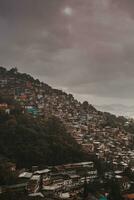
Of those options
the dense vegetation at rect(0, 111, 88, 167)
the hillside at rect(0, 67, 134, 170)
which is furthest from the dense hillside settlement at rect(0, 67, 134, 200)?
the hillside at rect(0, 67, 134, 170)

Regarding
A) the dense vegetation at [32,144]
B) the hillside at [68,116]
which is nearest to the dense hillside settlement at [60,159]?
the dense vegetation at [32,144]

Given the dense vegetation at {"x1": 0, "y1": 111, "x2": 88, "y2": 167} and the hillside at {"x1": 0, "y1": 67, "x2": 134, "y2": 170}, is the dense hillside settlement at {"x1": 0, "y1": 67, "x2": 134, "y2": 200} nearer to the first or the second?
the dense vegetation at {"x1": 0, "y1": 111, "x2": 88, "y2": 167}

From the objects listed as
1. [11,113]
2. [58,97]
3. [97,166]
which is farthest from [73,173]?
[58,97]

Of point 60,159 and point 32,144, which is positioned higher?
point 32,144

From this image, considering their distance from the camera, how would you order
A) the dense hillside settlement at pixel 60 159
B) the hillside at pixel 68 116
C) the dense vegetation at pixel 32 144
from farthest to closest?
the hillside at pixel 68 116 < the dense vegetation at pixel 32 144 < the dense hillside settlement at pixel 60 159

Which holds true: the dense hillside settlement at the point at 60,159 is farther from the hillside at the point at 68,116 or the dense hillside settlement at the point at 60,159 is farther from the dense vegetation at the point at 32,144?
the hillside at the point at 68,116

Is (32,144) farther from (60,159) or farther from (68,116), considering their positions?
(68,116)

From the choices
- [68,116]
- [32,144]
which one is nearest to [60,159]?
[32,144]

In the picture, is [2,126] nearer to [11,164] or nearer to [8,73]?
→ [11,164]
